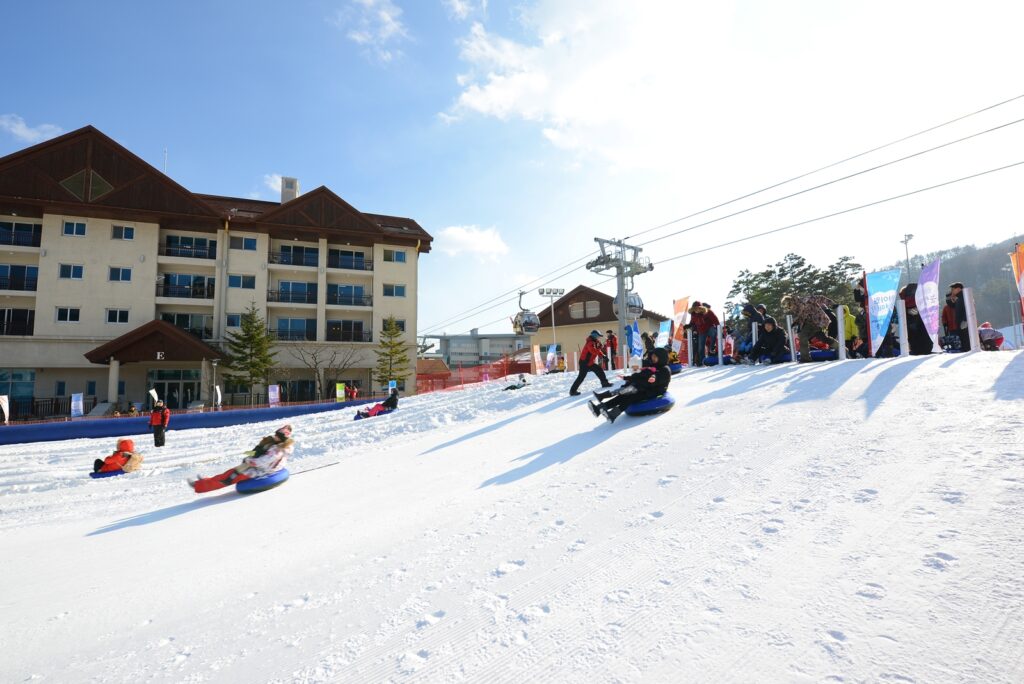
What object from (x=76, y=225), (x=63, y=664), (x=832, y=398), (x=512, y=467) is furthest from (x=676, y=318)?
(x=76, y=225)

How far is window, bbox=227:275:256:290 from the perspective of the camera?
29562 mm

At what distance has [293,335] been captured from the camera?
30.8 m

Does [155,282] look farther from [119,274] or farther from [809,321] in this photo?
[809,321]

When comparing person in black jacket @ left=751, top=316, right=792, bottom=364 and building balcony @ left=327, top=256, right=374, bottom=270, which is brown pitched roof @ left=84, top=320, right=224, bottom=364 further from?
person in black jacket @ left=751, top=316, right=792, bottom=364

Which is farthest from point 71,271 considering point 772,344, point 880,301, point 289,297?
point 880,301

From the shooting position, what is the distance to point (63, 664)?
2.91 m

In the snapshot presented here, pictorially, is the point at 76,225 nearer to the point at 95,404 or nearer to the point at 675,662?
the point at 95,404

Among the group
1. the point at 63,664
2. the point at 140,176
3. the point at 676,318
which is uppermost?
the point at 140,176

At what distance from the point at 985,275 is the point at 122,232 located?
14714 centimetres

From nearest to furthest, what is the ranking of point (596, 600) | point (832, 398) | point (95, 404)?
1. point (596, 600)
2. point (832, 398)
3. point (95, 404)

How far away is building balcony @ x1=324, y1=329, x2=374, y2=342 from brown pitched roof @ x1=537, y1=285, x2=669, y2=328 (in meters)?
18.5

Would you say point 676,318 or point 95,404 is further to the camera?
point 95,404

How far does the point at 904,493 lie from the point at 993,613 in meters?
1.44

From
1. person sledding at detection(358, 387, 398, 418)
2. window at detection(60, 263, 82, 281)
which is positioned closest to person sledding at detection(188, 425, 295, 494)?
person sledding at detection(358, 387, 398, 418)
